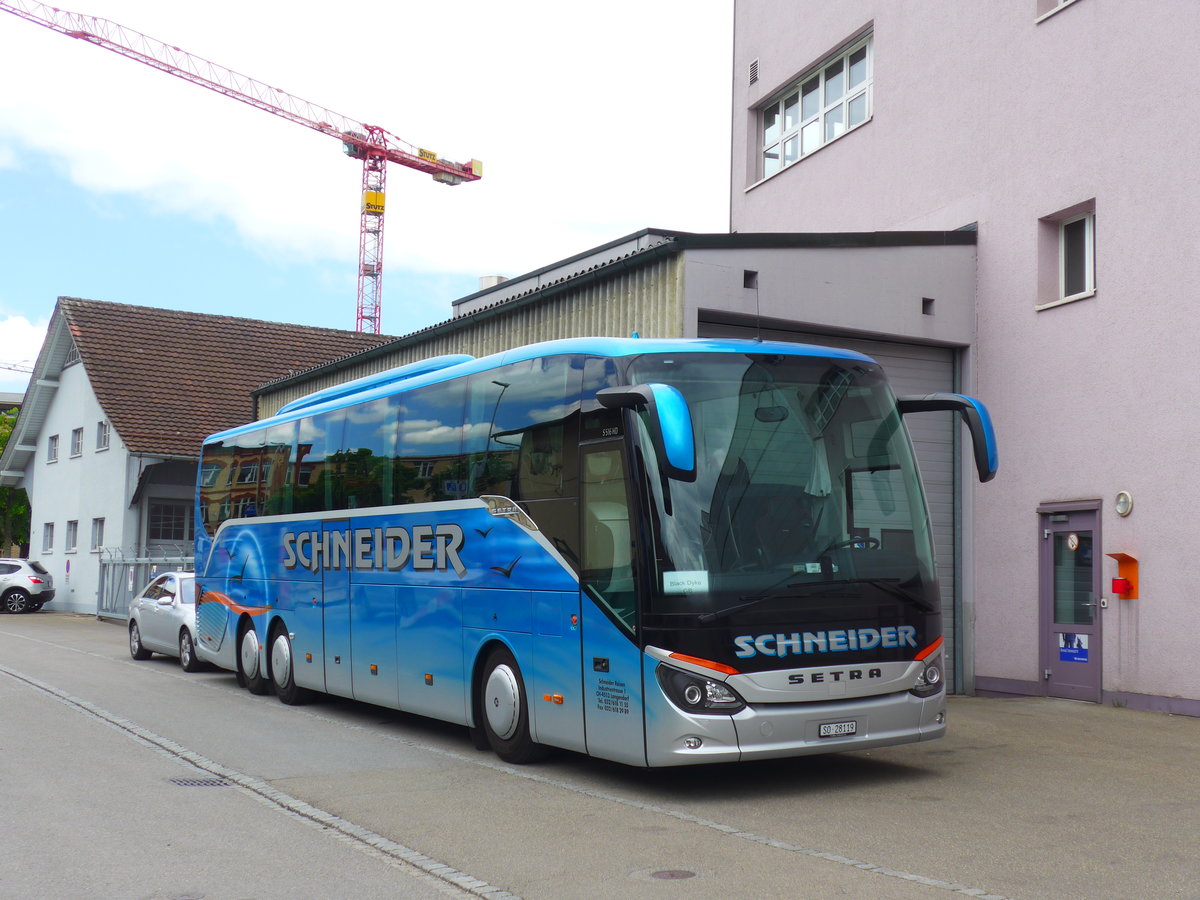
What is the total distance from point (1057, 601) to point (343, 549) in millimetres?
8255

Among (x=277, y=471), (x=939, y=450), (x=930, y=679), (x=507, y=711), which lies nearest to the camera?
(x=930, y=679)

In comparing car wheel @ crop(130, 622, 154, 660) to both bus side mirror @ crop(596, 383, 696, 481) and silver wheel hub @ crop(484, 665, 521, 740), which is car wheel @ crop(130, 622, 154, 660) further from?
bus side mirror @ crop(596, 383, 696, 481)

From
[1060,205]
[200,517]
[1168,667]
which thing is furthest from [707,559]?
[200,517]

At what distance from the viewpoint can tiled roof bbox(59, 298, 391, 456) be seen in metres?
36.3

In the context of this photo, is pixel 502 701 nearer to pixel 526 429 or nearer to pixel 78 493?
pixel 526 429

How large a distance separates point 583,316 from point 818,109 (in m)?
7.67

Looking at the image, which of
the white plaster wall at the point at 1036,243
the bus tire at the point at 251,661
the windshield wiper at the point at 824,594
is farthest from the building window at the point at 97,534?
the windshield wiper at the point at 824,594

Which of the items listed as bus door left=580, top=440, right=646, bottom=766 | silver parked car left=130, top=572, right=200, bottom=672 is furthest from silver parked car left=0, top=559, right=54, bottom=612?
bus door left=580, top=440, right=646, bottom=766

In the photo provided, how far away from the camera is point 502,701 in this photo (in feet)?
33.1

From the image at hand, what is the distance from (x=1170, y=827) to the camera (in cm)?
763

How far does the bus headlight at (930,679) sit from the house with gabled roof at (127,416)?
2950 centimetres

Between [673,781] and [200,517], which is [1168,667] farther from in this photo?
[200,517]

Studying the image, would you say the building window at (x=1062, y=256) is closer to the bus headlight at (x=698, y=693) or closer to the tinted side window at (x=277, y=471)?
the tinted side window at (x=277, y=471)

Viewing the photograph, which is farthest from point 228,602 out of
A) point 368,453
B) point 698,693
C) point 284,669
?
point 698,693
